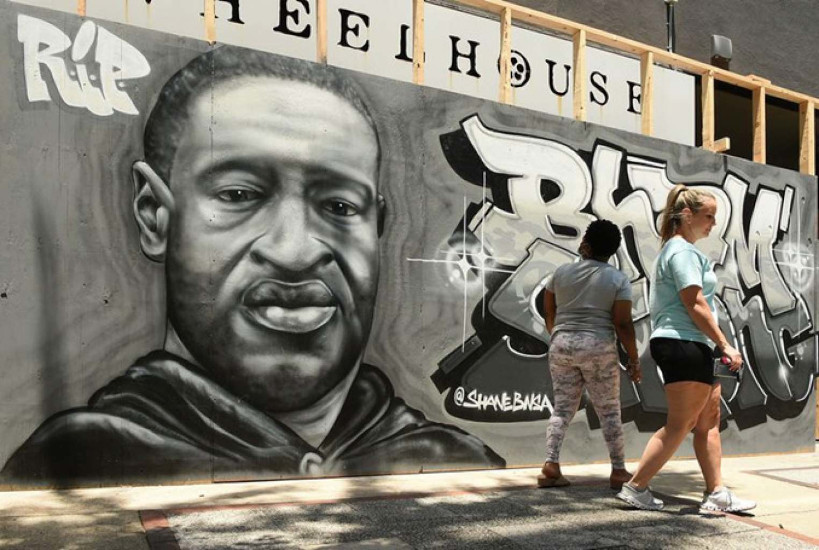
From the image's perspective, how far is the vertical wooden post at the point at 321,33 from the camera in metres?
5.91

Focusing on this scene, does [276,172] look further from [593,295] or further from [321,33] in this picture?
[593,295]

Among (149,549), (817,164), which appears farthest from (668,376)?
(817,164)

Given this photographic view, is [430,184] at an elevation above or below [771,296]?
above

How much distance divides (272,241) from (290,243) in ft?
0.43

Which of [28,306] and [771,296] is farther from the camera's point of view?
[771,296]

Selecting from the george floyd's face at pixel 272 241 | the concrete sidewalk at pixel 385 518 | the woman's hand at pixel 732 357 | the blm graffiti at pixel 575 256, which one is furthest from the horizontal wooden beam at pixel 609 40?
the concrete sidewalk at pixel 385 518

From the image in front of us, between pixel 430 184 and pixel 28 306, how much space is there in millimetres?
3046

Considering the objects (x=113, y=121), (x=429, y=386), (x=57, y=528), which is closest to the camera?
(x=57, y=528)

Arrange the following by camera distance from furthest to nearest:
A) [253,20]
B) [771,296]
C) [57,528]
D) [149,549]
A: [771,296] → [253,20] → [57,528] → [149,549]

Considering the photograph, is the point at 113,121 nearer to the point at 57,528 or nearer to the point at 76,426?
the point at 76,426

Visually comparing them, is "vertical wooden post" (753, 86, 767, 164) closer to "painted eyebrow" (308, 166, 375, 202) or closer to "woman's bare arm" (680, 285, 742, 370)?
"woman's bare arm" (680, 285, 742, 370)

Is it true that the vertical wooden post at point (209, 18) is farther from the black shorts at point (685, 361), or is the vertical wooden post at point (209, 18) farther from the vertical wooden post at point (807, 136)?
the vertical wooden post at point (807, 136)

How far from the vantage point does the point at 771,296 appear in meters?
8.56

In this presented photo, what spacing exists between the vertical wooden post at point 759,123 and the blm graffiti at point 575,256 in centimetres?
36
